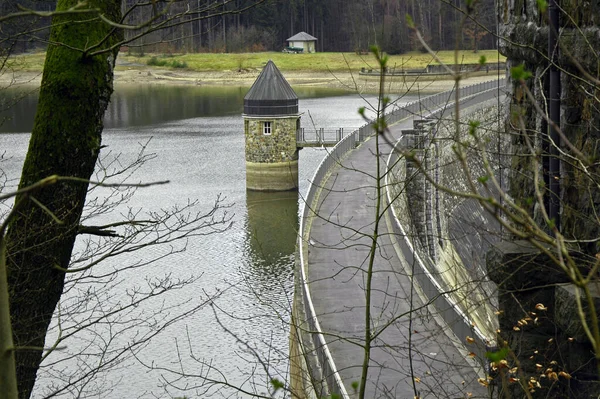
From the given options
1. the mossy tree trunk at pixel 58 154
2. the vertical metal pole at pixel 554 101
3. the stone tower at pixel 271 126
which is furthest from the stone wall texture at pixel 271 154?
the vertical metal pole at pixel 554 101

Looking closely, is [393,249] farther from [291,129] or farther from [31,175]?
[291,129]

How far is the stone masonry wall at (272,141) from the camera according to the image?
36969 millimetres

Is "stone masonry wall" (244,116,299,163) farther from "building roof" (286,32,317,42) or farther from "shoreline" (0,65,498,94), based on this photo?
"building roof" (286,32,317,42)

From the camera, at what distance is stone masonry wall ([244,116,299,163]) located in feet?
121

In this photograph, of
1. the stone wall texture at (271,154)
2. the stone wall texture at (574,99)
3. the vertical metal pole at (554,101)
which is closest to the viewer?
the stone wall texture at (574,99)

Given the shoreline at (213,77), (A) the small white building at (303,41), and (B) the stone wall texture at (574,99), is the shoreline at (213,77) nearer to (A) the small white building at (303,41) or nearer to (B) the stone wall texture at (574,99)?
(A) the small white building at (303,41)

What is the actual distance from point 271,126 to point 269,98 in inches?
45.2

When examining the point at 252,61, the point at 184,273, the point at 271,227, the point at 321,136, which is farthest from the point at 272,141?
the point at 252,61

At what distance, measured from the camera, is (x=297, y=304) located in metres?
16.3

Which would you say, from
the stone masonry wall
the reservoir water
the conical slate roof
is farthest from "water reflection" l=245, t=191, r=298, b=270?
the conical slate roof

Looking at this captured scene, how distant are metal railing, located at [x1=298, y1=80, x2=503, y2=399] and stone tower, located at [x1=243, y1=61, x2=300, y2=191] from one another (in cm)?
260

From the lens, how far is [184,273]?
2258cm

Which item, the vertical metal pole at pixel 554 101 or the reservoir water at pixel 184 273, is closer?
the vertical metal pole at pixel 554 101

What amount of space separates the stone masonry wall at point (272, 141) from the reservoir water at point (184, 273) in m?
1.13
